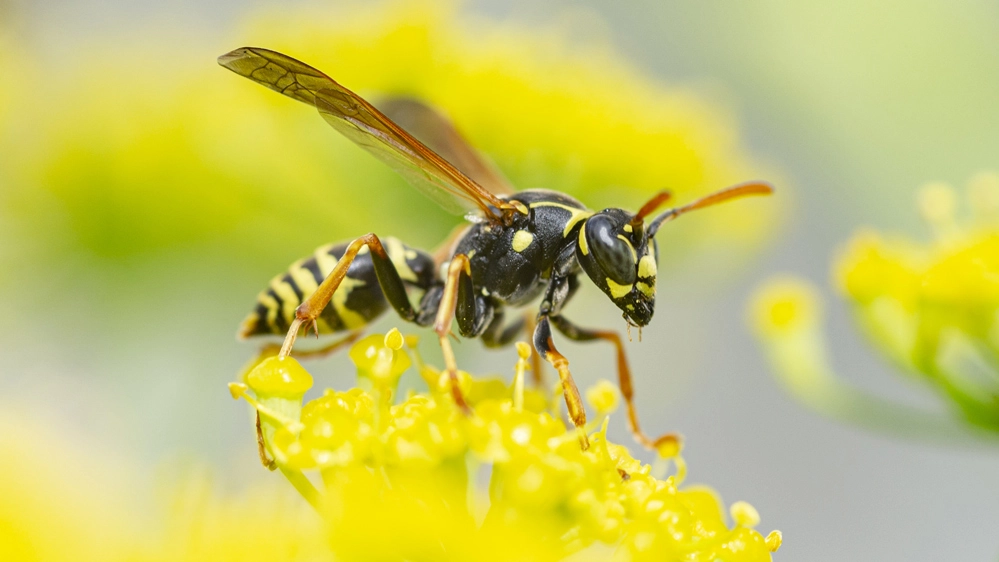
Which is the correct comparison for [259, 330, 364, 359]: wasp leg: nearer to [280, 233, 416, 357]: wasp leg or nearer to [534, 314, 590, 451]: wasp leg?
[280, 233, 416, 357]: wasp leg

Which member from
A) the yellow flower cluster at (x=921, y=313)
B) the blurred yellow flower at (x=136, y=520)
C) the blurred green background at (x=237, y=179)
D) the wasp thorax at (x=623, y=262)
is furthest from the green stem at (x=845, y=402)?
the blurred yellow flower at (x=136, y=520)

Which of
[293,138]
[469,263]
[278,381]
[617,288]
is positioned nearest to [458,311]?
[469,263]

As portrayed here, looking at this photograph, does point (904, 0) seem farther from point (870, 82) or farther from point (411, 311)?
point (411, 311)

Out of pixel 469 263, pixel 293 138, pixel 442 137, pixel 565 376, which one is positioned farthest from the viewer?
pixel 293 138

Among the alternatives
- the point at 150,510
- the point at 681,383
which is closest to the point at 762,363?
the point at 681,383

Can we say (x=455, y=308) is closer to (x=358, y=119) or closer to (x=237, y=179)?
(x=358, y=119)
